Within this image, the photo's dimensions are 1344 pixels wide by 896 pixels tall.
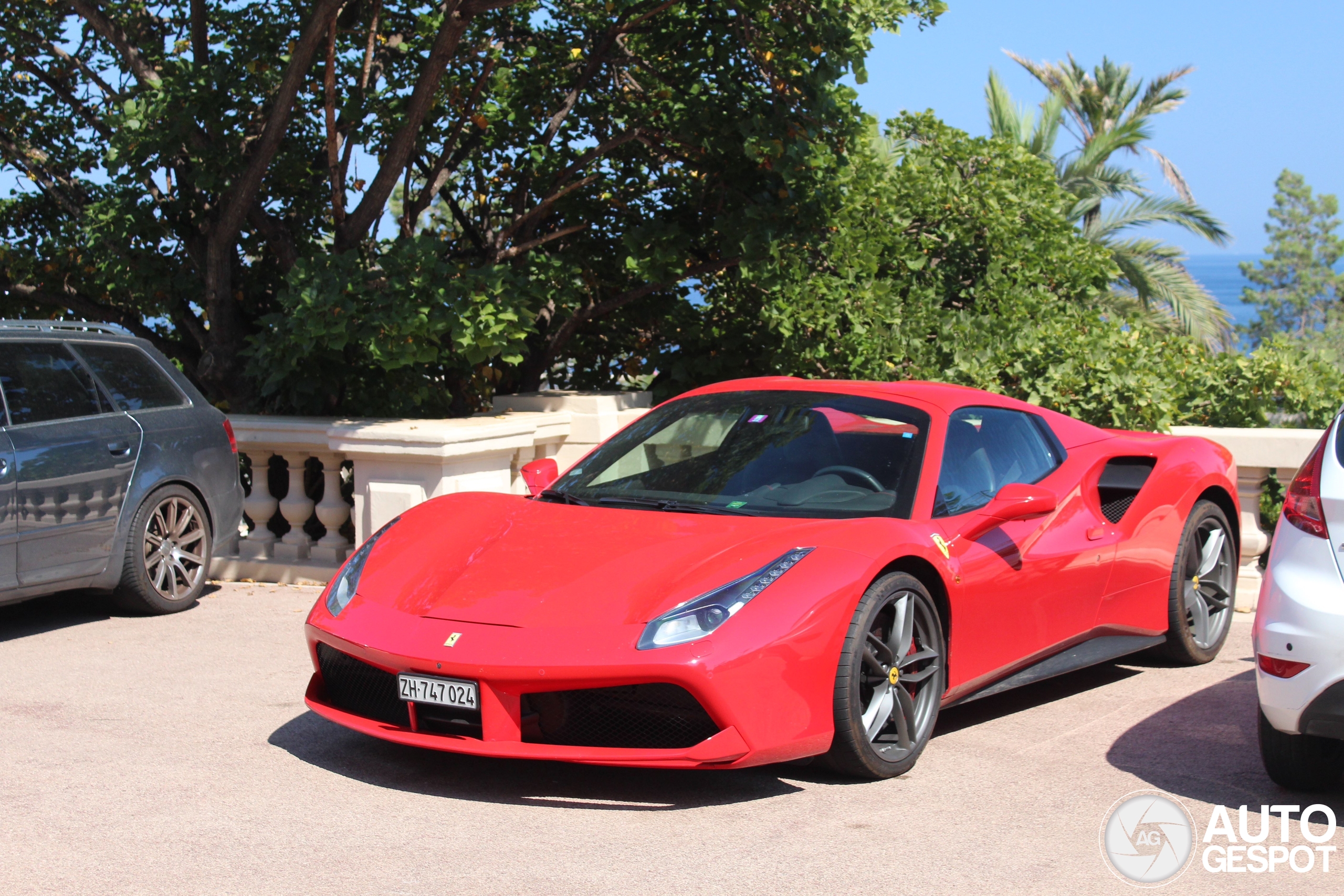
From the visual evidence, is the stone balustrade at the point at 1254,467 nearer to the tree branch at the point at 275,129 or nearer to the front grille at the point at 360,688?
the front grille at the point at 360,688

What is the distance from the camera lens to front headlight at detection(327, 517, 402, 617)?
15.9 feet

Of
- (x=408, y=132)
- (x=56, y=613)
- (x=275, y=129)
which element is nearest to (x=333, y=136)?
(x=275, y=129)

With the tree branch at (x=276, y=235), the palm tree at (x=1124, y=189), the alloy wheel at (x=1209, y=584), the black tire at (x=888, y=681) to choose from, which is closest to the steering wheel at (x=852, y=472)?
the black tire at (x=888, y=681)

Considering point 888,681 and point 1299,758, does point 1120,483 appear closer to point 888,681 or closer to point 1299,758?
point 1299,758

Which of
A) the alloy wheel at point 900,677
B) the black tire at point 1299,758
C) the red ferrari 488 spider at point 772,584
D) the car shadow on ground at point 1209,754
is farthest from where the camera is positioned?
the alloy wheel at point 900,677

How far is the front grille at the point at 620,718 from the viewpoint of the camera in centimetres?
416

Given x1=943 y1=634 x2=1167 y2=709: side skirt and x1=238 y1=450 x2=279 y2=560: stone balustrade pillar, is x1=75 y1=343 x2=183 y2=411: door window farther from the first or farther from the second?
x1=943 y1=634 x2=1167 y2=709: side skirt

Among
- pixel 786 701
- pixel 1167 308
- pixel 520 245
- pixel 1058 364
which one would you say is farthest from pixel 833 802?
pixel 1167 308

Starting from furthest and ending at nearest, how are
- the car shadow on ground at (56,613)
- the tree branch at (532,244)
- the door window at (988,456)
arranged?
1. the tree branch at (532,244)
2. the car shadow on ground at (56,613)
3. the door window at (988,456)

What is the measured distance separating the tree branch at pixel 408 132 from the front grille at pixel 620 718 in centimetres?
551

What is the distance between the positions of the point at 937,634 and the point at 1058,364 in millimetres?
4680

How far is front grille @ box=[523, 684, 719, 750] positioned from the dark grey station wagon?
3.58 metres

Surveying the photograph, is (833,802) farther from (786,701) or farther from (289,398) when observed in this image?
(289,398)

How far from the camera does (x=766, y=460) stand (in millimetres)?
5285
